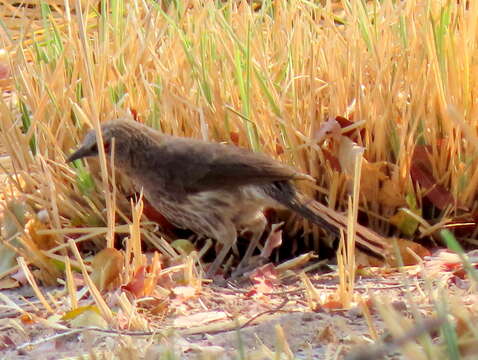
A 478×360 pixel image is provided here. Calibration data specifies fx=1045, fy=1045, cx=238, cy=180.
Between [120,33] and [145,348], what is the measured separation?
287 centimetres

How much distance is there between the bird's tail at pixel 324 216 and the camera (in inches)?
167

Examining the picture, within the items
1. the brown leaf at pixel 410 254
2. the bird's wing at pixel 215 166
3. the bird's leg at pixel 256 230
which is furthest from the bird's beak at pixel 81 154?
the brown leaf at pixel 410 254

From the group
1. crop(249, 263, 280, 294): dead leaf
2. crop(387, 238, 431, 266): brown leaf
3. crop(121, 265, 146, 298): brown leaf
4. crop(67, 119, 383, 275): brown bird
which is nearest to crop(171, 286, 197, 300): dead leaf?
crop(121, 265, 146, 298): brown leaf

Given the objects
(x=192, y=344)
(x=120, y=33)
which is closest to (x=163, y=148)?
(x=120, y=33)

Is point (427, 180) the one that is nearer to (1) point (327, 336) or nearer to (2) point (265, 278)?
(2) point (265, 278)

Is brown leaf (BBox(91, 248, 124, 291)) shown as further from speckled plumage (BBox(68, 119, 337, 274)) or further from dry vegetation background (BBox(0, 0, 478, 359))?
speckled plumage (BBox(68, 119, 337, 274))

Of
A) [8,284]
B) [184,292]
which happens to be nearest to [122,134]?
[8,284]

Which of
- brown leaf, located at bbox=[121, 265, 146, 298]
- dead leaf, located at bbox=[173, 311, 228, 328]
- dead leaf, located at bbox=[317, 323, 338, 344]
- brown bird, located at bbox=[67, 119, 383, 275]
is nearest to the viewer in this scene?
dead leaf, located at bbox=[317, 323, 338, 344]

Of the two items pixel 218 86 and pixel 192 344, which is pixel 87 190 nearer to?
pixel 218 86

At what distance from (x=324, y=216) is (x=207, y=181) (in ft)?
2.12

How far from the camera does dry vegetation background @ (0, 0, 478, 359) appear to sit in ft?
14.6

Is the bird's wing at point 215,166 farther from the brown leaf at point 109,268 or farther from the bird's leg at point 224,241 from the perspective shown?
the brown leaf at point 109,268

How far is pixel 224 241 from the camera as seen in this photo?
464cm

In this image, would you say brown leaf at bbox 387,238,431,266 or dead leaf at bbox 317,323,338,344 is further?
brown leaf at bbox 387,238,431,266
